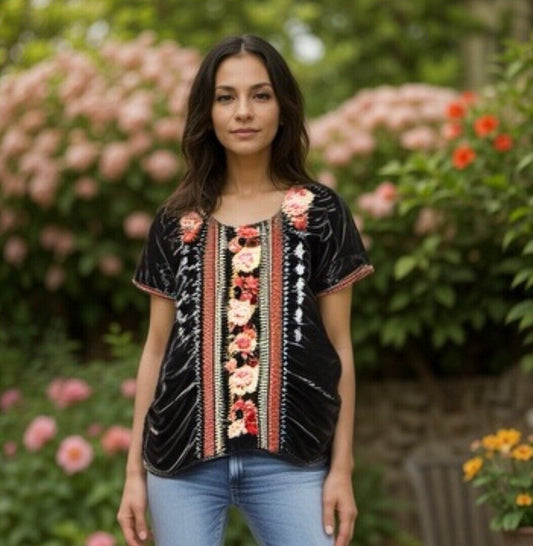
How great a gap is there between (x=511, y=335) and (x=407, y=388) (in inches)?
18.7

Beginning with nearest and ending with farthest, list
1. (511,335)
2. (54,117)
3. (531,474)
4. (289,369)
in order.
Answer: (289,369) → (531,474) → (511,335) → (54,117)

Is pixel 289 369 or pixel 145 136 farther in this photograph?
pixel 145 136

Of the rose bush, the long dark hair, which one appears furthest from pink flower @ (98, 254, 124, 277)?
the long dark hair

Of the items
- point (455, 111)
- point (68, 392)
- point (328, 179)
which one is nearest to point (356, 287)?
point (328, 179)

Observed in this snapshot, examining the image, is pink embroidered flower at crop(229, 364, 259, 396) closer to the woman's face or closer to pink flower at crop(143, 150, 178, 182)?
the woman's face

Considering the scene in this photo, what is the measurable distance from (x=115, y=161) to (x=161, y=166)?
19 centimetres

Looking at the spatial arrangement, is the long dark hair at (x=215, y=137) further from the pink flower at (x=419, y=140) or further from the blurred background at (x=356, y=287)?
the pink flower at (x=419, y=140)

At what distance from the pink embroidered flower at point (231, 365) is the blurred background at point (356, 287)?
1571mm

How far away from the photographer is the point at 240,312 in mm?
2439

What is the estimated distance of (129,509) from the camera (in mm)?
2520

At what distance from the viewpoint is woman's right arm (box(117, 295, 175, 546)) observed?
→ 8.26ft

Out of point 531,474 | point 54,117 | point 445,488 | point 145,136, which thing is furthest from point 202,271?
point 54,117

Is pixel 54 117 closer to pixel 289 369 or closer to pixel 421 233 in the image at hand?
pixel 421 233

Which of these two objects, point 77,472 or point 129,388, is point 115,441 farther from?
point 129,388
